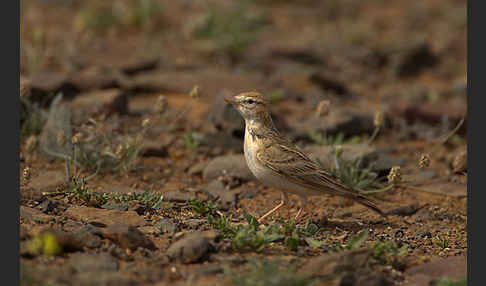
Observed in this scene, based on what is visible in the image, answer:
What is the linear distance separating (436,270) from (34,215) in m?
3.26

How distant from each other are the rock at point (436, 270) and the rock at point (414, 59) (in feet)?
27.4

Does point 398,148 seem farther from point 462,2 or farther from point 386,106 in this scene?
point 462,2

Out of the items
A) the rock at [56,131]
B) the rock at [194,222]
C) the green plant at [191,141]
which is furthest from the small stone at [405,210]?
the rock at [56,131]

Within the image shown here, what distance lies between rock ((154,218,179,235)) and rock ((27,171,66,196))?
1448mm

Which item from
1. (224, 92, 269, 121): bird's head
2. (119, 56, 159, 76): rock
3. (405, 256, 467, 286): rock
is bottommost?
(405, 256, 467, 286): rock

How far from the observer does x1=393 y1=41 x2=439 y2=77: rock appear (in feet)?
44.4

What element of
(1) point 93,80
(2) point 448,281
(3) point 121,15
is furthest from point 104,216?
(3) point 121,15

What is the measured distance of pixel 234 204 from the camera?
7398mm

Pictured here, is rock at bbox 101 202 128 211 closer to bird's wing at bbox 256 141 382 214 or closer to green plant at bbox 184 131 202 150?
bird's wing at bbox 256 141 382 214

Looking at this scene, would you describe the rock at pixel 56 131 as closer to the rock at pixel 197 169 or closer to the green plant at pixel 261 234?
the rock at pixel 197 169

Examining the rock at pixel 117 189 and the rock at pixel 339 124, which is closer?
the rock at pixel 117 189

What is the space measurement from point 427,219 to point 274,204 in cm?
163

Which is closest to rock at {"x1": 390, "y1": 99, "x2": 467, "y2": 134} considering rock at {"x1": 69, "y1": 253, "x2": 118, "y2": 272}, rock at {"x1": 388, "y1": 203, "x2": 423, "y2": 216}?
rock at {"x1": 388, "y1": 203, "x2": 423, "y2": 216}

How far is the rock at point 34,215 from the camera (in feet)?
18.5
